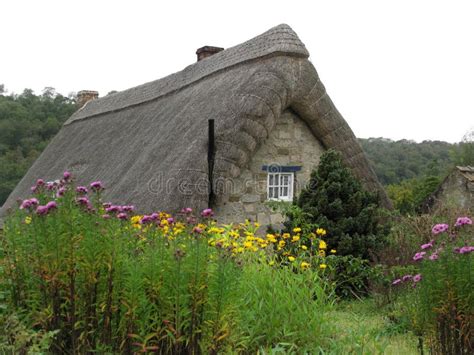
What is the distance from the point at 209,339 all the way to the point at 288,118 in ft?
21.9

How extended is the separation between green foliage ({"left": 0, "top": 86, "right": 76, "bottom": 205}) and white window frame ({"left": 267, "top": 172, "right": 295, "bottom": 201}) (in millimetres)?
19684

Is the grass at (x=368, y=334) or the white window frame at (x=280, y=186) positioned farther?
the white window frame at (x=280, y=186)

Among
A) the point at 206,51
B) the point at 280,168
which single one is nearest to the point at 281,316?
the point at 280,168

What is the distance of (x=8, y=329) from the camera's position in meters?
3.82

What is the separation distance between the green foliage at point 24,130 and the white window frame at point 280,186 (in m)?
19.7

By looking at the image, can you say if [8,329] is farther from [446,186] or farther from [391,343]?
[446,186]

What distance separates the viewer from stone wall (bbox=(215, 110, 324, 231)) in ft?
30.5

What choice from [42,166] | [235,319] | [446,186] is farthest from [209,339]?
[42,166]

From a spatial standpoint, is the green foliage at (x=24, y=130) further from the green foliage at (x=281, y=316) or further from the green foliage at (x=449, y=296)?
the green foliage at (x=449, y=296)

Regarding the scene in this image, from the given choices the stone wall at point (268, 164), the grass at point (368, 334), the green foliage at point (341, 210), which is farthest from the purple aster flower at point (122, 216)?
the stone wall at point (268, 164)

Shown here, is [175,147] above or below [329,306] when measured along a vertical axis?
above

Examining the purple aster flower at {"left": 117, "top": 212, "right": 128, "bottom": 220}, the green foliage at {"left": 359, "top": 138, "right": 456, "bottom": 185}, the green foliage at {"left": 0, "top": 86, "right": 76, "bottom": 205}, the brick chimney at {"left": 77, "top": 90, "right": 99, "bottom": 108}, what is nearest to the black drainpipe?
the purple aster flower at {"left": 117, "top": 212, "right": 128, "bottom": 220}

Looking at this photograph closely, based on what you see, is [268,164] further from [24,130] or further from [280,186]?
[24,130]

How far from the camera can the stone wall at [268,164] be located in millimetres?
9305
